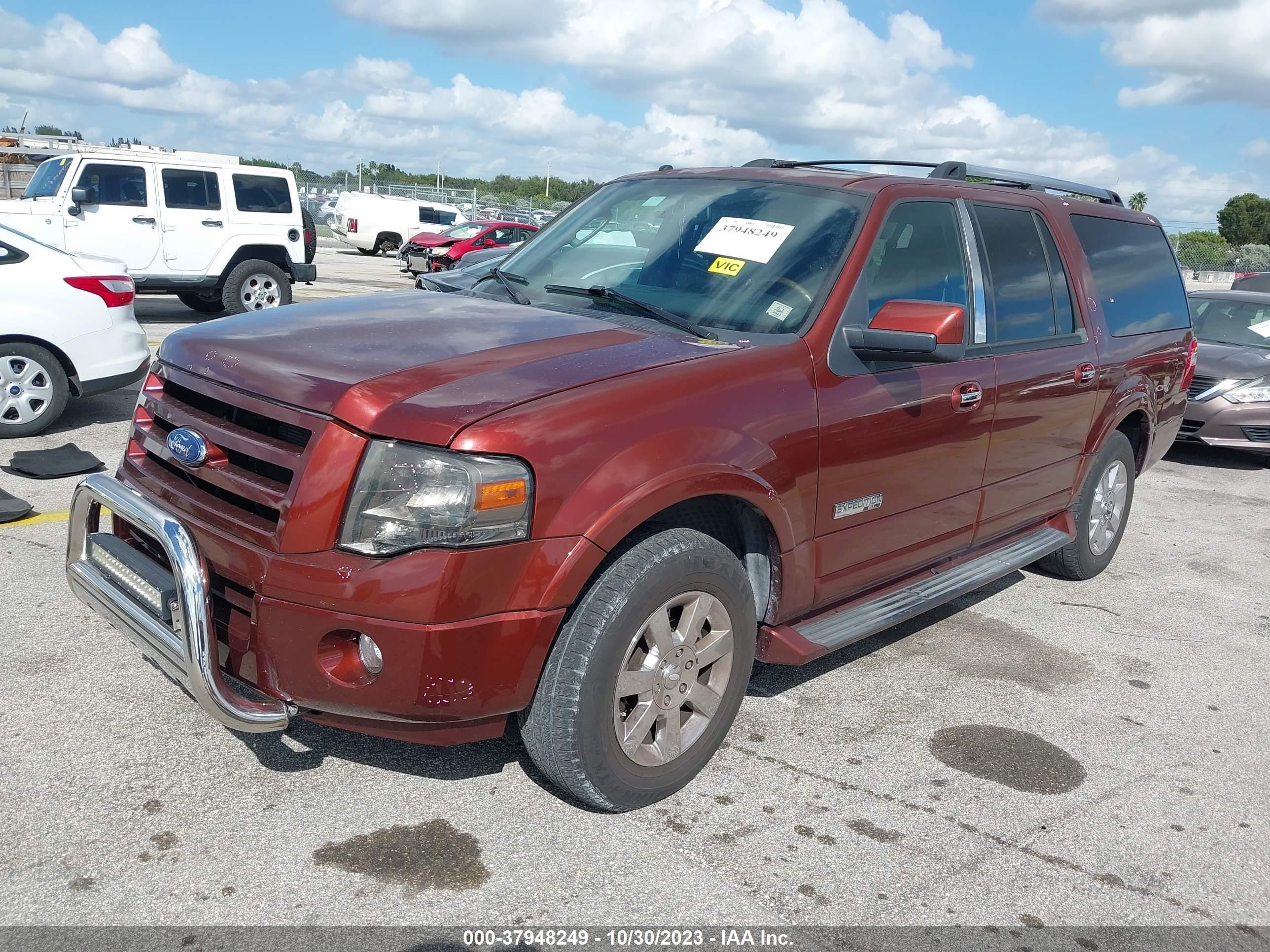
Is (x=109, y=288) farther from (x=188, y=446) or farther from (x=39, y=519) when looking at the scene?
(x=188, y=446)

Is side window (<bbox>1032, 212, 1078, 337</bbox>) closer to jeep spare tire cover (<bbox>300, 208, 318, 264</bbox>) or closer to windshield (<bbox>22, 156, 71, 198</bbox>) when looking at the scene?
jeep spare tire cover (<bbox>300, 208, 318, 264</bbox>)

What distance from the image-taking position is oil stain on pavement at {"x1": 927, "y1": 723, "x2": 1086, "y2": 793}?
3.63 m

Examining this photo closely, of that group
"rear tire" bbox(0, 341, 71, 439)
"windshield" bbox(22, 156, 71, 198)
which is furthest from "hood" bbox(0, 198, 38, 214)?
"rear tire" bbox(0, 341, 71, 439)

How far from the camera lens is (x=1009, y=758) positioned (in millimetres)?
3791

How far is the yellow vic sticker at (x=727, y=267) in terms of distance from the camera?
3.84m

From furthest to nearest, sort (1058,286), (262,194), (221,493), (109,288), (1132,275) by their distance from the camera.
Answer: (262,194) → (109,288) → (1132,275) → (1058,286) → (221,493)

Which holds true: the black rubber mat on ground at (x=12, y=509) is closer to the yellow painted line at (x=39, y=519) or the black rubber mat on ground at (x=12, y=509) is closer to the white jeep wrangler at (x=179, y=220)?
the yellow painted line at (x=39, y=519)

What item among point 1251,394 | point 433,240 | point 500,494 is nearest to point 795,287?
point 500,494

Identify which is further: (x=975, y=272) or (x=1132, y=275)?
(x=1132, y=275)

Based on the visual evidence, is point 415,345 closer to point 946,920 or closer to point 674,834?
point 674,834

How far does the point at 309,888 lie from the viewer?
276 centimetres

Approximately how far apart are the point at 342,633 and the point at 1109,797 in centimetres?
252

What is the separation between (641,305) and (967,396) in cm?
133

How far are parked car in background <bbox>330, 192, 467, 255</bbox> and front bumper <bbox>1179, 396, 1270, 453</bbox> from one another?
25.2 metres
